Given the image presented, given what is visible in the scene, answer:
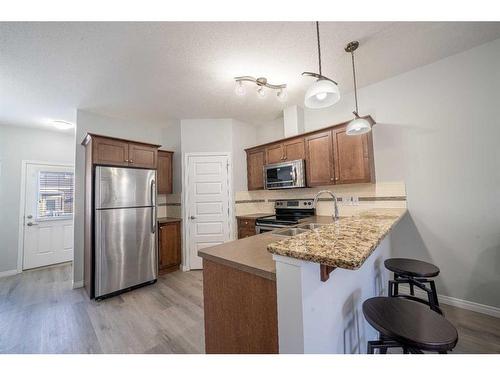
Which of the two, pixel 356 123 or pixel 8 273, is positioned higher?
pixel 356 123

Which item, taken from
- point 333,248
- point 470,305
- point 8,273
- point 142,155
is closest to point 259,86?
point 142,155

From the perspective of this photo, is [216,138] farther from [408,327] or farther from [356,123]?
[408,327]

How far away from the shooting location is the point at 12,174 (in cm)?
374

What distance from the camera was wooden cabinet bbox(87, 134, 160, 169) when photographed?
2793 millimetres

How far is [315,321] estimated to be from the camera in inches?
35.4

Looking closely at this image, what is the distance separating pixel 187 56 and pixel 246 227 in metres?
2.55

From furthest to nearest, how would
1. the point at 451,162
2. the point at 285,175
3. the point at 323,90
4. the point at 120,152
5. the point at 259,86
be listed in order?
the point at 285,175
the point at 120,152
the point at 259,86
the point at 451,162
the point at 323,90

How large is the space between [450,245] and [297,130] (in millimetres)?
2436

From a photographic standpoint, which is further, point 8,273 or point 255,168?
point 255,168

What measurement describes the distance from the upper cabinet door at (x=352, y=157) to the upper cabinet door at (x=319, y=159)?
8 centimetres

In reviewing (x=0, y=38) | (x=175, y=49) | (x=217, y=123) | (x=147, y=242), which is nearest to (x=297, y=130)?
(x=217, y=123)

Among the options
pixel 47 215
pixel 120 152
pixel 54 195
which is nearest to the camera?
pixel 120 152

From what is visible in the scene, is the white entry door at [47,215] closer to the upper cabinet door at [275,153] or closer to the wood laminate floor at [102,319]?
the wood laminate floor at [102,319]

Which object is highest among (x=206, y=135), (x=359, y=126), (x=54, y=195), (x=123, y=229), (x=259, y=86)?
(x=259, y=86)
